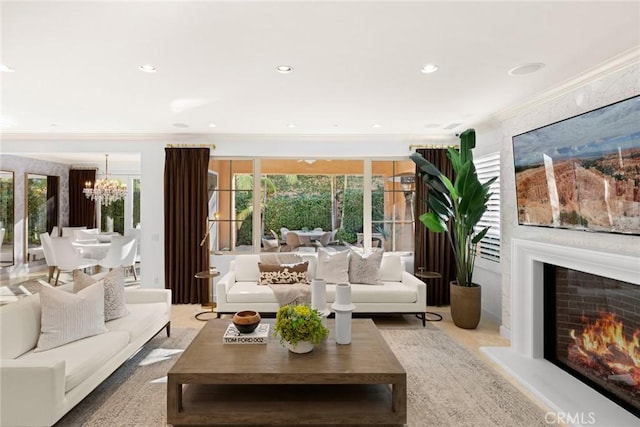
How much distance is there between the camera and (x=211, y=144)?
556 cm

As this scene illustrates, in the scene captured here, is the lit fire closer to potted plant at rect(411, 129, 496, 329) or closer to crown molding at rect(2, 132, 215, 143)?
potted plant at rect(411, 129, 496, 329)

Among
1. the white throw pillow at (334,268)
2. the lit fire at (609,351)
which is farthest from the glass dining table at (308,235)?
the lit fire at (609,351)

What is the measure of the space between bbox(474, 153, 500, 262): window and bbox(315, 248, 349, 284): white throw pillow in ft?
6.06

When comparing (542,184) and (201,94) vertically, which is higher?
(201,94)

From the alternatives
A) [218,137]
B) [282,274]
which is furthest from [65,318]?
[218,137]

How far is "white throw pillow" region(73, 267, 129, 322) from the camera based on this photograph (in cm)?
328

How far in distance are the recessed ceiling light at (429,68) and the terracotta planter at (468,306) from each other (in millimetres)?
2655

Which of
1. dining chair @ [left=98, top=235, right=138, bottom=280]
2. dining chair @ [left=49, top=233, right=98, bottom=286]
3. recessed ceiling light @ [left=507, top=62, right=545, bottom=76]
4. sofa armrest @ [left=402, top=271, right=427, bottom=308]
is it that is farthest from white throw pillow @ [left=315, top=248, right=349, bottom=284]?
dining chair @ [left=49, top=233, right=98, bottom=286]

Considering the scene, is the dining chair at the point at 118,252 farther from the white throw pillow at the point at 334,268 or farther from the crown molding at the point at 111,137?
the white throw pillow at the point at 334,268

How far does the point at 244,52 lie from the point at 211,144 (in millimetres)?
3138

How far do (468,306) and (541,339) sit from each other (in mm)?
949

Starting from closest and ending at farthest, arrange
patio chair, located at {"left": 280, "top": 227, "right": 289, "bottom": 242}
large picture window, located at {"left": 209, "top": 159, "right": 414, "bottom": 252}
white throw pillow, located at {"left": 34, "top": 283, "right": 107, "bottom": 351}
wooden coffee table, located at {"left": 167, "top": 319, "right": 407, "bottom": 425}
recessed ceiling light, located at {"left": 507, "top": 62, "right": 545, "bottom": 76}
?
wooden coffee table, located at {"left": 167, "top": 319, "right": 407, "bottom": 425} < white throw pillow, located at {"left": 34, "top": 283, "right": 107, "bottom": 351} < recessed ceiling light, located at {"left": 507, "top": 62, "right": 545, "bottom": 76} < large picture window, located at {"left": 209, "top": 159, "right": 414, "bottom": 252} < patio chair, located at {"left": 280, "top": 227, "right": 289, "bottom": 242}

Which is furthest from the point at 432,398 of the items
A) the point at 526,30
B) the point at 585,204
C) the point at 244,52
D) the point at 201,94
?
the point at 201,94

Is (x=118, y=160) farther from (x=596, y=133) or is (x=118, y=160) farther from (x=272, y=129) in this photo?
(x=596, y=133)
